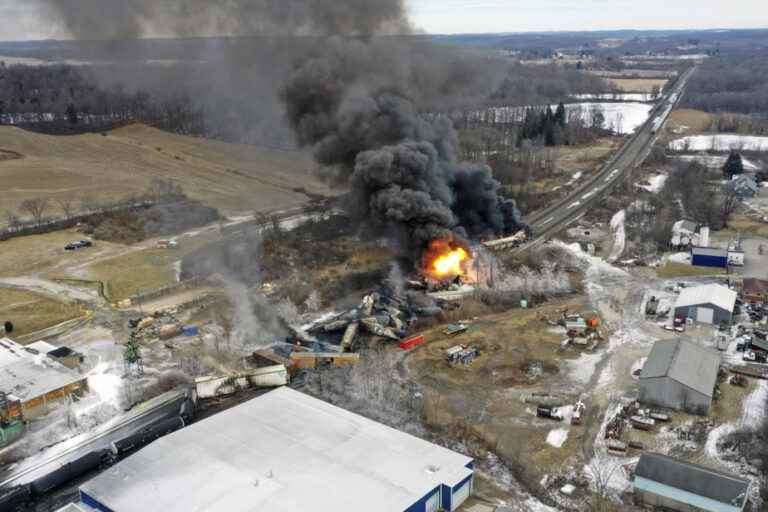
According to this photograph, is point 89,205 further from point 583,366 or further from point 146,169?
point 583,366

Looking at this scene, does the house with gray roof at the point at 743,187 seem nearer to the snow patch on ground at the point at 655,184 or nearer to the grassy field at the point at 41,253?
the snow patch on ground at the point at 655,184

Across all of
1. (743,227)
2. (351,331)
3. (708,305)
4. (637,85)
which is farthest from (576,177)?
(637,85)

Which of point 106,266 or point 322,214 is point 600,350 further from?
point 106,266

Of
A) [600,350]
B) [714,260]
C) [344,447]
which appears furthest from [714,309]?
[344,447]

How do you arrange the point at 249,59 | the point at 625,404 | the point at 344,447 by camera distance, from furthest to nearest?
the point at 249,59 < the point at 625,404 < the point at 344,447

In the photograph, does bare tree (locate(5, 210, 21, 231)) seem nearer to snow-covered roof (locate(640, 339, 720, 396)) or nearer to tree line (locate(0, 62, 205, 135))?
tree line (locate(0, 62, 205, 135))
